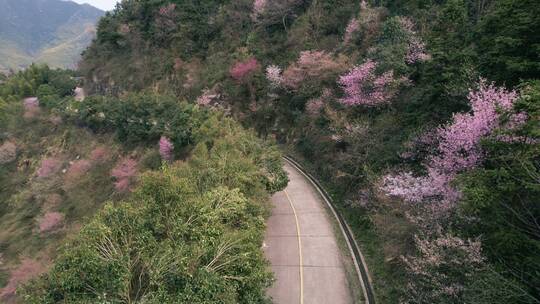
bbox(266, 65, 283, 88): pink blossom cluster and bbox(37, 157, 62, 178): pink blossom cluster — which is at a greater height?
bbox(266, 65, 283, 88): pink blossom cluster

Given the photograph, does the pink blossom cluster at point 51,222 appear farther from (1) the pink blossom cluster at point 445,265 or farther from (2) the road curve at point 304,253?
(1) the pink blossom cluster at point 445,265

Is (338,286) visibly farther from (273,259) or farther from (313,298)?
(273,259)

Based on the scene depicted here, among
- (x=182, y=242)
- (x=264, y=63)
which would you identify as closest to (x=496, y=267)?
(x=182, y=242)

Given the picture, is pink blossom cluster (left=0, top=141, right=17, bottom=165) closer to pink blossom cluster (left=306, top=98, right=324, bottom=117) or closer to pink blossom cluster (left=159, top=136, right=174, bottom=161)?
pink blossom cluster (left=159, top=136, right=174, bottom=161)

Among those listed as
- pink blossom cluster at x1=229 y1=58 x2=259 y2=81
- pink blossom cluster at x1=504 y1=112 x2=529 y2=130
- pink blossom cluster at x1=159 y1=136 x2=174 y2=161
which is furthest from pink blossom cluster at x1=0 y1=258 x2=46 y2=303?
pink blossom cluster at x1=504 y1=112 x2=529 y2=130

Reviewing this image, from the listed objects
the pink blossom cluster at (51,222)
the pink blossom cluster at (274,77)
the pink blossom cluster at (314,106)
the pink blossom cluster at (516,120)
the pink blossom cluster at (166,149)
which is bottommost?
the pink blossom cluster at (51,222)

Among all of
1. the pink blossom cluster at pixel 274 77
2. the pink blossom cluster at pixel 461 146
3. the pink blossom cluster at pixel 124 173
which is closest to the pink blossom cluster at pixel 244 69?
the pink blossom cluster at pixel 274 77
